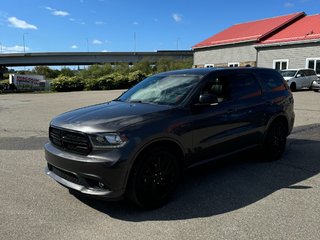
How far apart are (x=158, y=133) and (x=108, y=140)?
2.04ft

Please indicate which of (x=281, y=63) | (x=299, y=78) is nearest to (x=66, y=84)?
(x=281, y=63)

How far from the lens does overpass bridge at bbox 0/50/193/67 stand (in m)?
74.6

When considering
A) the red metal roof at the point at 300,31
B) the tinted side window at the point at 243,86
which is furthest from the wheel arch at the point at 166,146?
the red metal roof at the point at 300,31

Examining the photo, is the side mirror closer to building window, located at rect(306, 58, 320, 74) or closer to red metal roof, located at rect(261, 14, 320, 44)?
building window, located at rect(306, 58, 320, 74)

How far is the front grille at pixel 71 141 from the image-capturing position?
4.13 m

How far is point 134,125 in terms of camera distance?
13.7 feet

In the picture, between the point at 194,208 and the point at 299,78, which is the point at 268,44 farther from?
the point at 194,208

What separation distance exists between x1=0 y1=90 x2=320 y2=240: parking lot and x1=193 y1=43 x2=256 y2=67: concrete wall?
32.6 metres

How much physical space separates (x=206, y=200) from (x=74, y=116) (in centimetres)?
207

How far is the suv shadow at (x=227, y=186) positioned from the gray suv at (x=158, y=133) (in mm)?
237

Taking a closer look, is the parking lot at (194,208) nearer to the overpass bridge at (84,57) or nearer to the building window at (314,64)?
the building window at (314,64)

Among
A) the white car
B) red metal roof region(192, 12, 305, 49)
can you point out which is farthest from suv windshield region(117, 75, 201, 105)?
red metal roof region(192, 12, 305, 49)

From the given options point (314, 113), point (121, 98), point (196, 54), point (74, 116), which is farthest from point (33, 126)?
point (196, 54)

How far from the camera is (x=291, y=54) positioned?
31.9 meters
